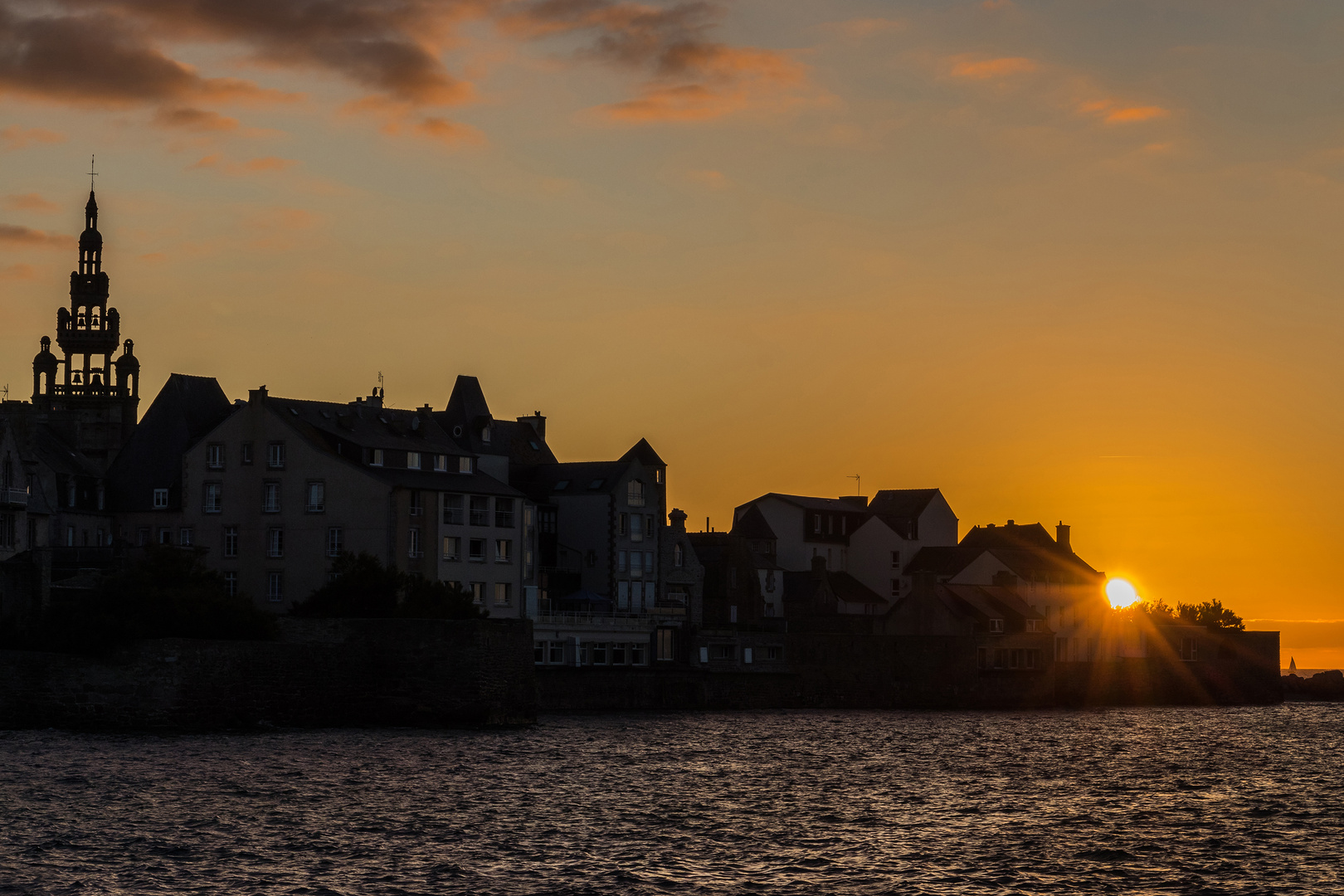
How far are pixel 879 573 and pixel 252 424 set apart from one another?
225 ft

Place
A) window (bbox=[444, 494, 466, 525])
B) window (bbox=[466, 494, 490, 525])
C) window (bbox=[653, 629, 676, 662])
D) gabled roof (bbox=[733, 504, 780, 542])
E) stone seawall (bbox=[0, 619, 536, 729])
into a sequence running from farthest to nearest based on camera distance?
1. gabled roof (bbox=[733, 504, 780, 542])
2. window (bbox=[653, 629, 676, 662])
3. window (bbox=[466, 494, 490, 525])
4. window (bbox=[444, 494, 466, 525])
5. stone seawall (bbox=[0, 619, 536, 729])

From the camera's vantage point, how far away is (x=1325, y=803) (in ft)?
212

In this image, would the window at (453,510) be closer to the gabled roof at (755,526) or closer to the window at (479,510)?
the window at (479,510)

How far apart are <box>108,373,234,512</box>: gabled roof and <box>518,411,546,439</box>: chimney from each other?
25306mm

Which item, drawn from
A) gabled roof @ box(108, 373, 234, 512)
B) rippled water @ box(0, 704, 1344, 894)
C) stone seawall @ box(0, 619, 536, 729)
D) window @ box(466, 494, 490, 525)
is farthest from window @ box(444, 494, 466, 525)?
rippled water @ box(0, 704, 1344, 894)

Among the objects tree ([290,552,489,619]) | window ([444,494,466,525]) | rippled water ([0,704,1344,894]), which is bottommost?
rippled water ([0,704,1344,894])

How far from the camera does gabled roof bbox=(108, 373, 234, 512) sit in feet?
366

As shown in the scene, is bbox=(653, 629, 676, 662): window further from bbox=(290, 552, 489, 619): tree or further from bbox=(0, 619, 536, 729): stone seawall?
bbox=(0, 619, 536, 729): stone seawall

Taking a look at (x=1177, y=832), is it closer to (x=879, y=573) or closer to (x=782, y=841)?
(x=782, y=841)

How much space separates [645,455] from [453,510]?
2290 cm

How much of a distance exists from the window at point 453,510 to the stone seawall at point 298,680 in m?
20.0

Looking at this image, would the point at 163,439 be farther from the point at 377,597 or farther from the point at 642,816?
the point at 642,816

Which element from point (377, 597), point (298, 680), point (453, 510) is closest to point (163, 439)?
point (453, 510)

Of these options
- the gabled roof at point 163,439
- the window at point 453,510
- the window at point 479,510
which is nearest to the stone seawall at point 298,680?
the window at point 453,510
